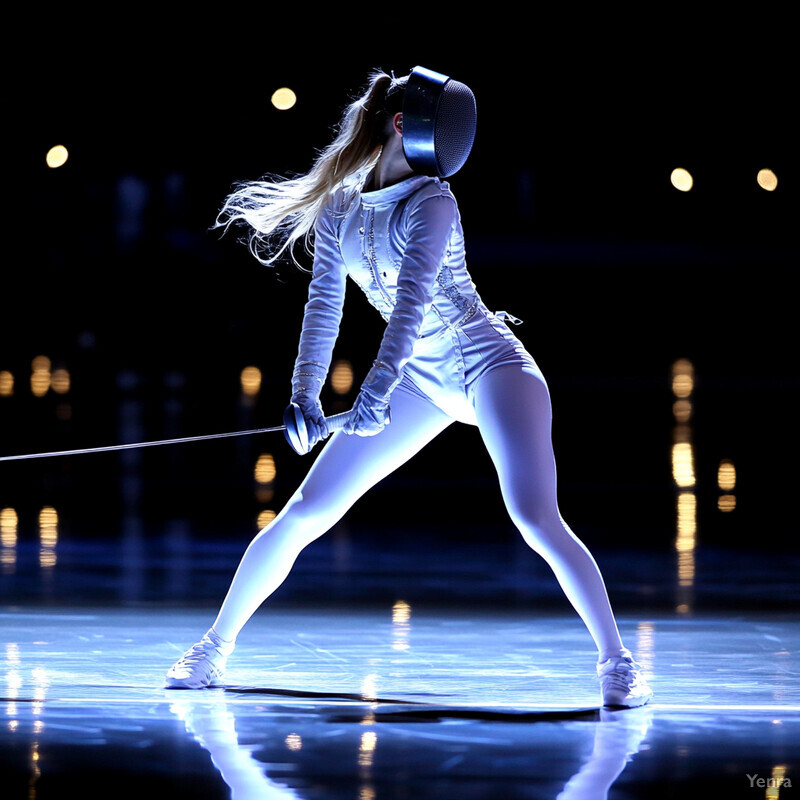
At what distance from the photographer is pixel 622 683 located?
364 cm

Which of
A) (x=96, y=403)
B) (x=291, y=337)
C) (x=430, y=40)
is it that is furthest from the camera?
(x=291, y=337)

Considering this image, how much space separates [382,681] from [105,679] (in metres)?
0.74

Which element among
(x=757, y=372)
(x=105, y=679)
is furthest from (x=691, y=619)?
(x=757, y=372)

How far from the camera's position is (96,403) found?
13.2 metres

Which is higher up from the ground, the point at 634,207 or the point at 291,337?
the point at 634,207

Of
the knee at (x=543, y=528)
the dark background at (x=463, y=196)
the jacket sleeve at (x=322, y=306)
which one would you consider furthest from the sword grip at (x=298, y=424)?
the dark background at (x=463, y=196)

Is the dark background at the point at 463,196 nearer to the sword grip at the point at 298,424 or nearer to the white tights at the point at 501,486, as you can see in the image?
the white tights at the point at 501,486

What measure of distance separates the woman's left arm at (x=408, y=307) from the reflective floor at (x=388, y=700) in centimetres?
75

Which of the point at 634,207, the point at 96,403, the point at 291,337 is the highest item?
the point at 634,207

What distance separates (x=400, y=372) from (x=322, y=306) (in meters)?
0.36

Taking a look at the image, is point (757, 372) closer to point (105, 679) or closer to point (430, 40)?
point (430, 40)

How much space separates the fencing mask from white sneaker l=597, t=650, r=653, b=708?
1.29 m

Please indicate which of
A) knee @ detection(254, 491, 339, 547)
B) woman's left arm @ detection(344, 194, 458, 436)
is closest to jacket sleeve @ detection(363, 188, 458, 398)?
woman's left arm @ detection(344, 194, 458, 436)

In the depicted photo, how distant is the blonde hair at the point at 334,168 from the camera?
3.78m
